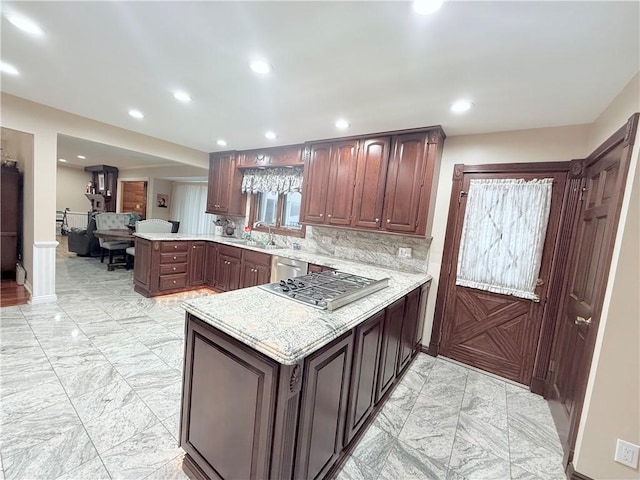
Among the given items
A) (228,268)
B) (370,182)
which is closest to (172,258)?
(228,268)

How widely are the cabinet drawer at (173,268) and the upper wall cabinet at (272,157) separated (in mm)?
1853

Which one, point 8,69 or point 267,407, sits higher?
point 8,69

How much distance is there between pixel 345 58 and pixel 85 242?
23.4 feet

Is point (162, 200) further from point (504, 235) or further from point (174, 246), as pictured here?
point (504, 235)

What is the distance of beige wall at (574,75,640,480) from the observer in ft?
4.62

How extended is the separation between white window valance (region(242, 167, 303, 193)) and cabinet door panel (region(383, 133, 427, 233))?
61.1 inches

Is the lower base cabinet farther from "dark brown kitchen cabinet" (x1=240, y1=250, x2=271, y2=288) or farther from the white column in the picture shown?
the white column

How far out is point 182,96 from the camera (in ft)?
8.27

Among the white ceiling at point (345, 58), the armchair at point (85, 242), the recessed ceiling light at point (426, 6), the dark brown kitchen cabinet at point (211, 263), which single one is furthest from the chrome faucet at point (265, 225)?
the armchair at point (85, 242)

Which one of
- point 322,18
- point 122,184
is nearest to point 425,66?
point 322,18

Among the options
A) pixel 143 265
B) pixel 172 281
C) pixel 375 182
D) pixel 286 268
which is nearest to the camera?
pixel 375 182

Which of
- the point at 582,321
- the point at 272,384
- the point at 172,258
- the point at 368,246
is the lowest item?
the point at 172,258

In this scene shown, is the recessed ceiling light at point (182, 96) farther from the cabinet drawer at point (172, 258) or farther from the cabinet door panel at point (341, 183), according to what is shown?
the cabinet drawer at point (172, 258)

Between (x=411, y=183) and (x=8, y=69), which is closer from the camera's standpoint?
(x=8, y=69)
